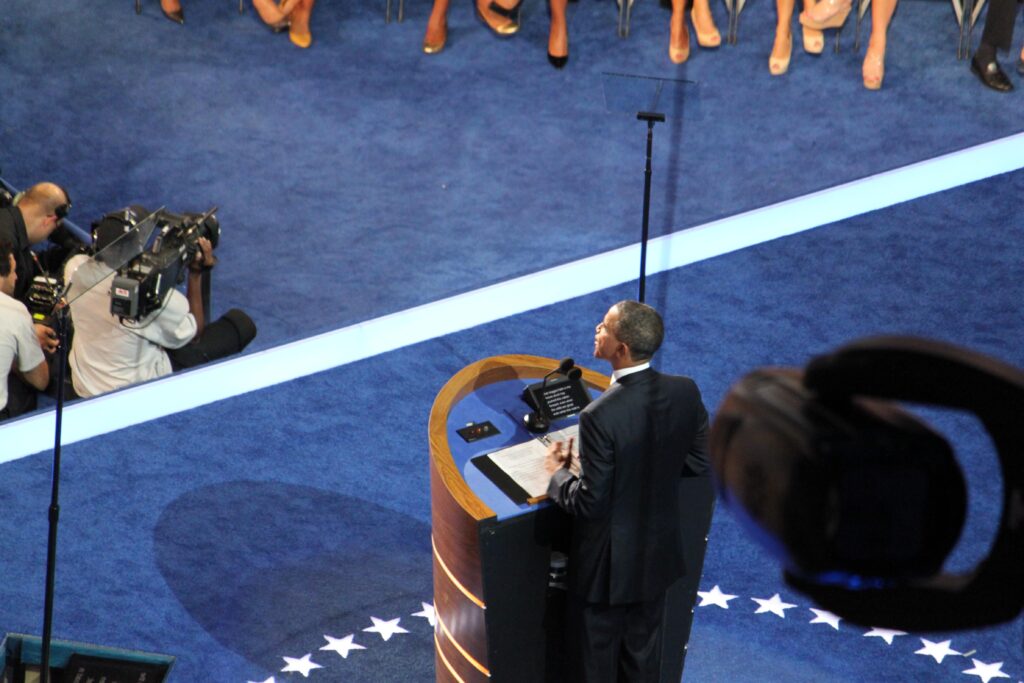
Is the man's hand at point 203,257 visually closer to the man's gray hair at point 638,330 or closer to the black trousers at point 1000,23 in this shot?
the man's gray hair at point 638,330

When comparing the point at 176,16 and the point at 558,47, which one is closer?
the point at 558,47

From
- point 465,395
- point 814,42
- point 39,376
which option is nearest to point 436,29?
point 814,42

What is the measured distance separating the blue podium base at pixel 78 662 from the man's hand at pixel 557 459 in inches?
53.9

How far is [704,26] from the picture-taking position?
324 inches

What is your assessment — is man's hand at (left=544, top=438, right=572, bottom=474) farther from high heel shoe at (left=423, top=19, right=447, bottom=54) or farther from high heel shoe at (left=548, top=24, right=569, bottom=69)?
high heel shoe at (left=423, top=19, right=447, bottom=54)

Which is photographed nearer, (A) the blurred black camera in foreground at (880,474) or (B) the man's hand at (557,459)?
(A) the blurred black camera in foreground at (880,474)

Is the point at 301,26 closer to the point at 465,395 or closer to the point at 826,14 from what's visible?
the point at 826,14

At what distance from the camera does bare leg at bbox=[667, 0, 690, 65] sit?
8133 millimetres

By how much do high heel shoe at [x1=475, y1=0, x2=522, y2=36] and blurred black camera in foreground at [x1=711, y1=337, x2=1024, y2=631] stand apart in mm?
7313

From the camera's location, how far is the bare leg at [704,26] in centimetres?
821

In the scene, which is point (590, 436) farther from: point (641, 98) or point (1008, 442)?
point (1008, 442)

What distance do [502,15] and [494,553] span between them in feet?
17.4

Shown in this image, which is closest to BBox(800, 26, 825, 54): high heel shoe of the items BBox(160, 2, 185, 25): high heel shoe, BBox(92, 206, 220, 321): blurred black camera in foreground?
BBox(160, 2, 185, 25): high heel shoe

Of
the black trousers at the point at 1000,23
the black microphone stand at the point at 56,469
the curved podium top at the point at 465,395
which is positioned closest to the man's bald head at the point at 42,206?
the black microphone stand at the point at 56,469
